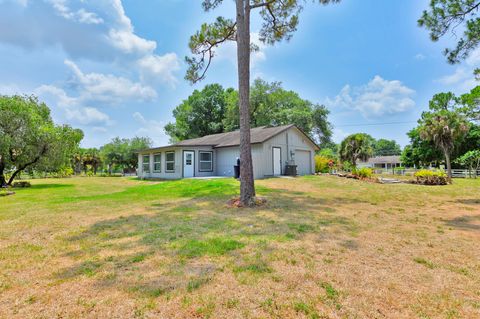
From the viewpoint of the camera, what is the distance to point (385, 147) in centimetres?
9619

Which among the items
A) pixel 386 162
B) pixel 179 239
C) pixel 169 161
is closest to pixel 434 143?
pixel 169 161

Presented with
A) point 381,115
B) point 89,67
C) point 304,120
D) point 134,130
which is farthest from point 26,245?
point 381,115

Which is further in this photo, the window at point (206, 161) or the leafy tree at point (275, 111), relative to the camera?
the leafy tree at point (275, 111)

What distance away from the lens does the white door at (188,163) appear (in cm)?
1838

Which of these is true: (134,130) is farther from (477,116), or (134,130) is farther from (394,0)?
(477,116)

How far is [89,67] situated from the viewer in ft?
51.7

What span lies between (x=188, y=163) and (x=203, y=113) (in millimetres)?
19570

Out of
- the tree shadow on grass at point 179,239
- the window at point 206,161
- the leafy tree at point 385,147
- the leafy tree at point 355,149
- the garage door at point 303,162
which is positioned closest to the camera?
the tree shadow on grass at point 179,239

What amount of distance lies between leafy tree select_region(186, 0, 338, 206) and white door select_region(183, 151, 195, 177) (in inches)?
351

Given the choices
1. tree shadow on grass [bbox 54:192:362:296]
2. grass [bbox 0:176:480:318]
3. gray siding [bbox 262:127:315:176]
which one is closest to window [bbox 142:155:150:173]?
gray siding [bbox 262:127:315:176]

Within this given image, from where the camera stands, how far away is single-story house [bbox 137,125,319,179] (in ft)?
55.2

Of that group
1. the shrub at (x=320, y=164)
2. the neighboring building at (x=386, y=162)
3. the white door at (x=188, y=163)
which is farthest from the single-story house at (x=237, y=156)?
the neighboring building at (x=386, y=162)

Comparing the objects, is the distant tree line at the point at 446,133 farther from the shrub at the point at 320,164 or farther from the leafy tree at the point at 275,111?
the leafy tree at the point at 275,111

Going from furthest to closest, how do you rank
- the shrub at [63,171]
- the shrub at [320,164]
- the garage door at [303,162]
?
the shrub at [320,164] < the shrub at [63,171] < the garage door at [303,162]
